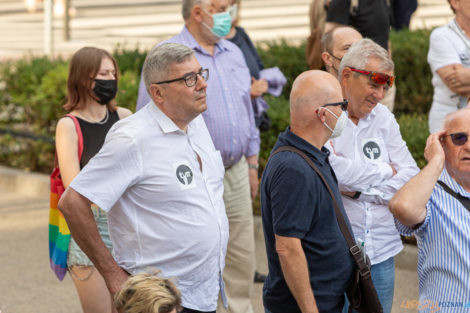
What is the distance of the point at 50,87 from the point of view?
9609 millimetres

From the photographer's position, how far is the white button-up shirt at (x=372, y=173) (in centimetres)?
391

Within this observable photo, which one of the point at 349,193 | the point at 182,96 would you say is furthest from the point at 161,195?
the point at 349,193

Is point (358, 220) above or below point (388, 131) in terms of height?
below

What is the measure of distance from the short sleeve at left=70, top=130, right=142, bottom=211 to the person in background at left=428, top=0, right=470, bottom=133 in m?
2.94

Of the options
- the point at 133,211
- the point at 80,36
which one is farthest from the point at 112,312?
the point at 80,36

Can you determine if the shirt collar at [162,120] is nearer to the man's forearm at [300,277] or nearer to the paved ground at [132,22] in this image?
the man's forearm at [300,277]

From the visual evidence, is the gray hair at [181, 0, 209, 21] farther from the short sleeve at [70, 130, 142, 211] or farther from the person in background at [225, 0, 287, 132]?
the short sleeve at [70, 130, 142, 211]

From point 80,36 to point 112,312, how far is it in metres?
18.7

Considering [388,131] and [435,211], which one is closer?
[435,211]

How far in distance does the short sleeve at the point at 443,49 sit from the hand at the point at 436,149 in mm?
2172

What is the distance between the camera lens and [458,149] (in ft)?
11.6

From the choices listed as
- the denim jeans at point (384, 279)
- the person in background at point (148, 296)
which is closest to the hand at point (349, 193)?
the denim jeans at point (384, 279)

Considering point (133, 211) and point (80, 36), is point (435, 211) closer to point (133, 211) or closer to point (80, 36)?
point (133, 211)

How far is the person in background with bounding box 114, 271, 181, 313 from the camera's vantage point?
3035 mm
